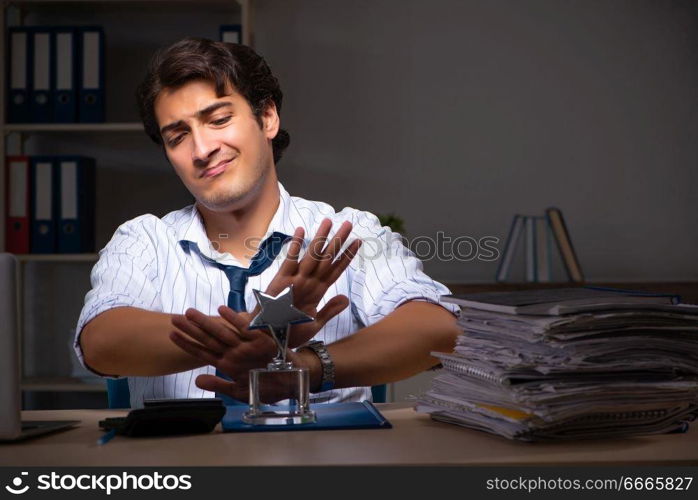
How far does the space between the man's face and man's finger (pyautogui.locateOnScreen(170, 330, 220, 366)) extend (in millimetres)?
655

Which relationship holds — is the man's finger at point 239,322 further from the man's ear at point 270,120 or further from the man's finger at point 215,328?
the man's ear at point 270,120

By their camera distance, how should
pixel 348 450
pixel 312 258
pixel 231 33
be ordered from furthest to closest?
pixel 231 33
pixel 312 258
pixel 348 450

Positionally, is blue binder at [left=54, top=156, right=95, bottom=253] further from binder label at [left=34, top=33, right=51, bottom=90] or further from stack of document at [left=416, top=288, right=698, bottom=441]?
stack of document at [left=416, top=288, right=698, bottom=441]

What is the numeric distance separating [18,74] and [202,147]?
5.34 ft

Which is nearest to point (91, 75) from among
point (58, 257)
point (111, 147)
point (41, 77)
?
point (41, 77)

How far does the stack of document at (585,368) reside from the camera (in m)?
1.02

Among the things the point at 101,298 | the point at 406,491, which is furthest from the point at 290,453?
the point at 101,298

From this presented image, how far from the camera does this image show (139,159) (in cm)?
338

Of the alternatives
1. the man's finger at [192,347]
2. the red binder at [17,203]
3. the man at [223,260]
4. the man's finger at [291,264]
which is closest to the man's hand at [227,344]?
the man's finger at [192,347]

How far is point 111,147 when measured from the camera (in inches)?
133

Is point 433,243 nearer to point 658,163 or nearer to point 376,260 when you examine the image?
point 658,163

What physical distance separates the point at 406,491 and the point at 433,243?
2.55 m

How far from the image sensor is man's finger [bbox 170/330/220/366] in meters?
1.26

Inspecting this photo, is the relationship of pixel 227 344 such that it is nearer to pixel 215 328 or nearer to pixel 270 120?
pixel 215 328
